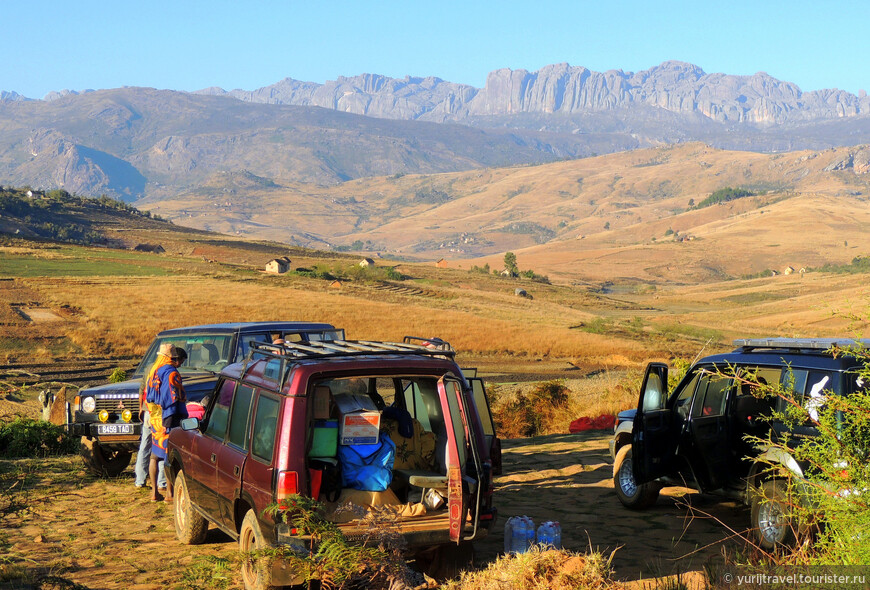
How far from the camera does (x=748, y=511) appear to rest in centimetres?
926

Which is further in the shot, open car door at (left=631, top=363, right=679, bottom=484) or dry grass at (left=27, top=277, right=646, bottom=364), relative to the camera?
dry grass at (left=27, top=277, right=646, bottom=364)

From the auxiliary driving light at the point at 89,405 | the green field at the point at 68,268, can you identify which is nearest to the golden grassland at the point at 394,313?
the green field at the point at 68,268

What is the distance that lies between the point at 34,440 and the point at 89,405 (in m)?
3.43

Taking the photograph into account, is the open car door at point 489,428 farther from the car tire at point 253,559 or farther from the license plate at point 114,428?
the license plate at point 114,428

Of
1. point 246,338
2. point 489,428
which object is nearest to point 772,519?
point 489,428

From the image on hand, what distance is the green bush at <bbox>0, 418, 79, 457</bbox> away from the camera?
13781mm

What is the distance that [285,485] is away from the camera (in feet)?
19.4

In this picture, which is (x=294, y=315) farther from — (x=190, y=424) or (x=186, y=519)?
(x=190, y=424)

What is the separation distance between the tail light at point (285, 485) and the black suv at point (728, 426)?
378 centimetres

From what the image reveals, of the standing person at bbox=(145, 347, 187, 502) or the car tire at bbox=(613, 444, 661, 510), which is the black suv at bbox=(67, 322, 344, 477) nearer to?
the standing person at bbox=(145, 347, 187, 502)

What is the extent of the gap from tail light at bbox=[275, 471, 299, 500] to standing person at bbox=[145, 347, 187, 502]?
4.06m

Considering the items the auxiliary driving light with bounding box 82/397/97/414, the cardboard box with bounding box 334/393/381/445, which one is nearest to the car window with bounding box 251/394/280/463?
the cardboard box with bounding box 334/393/381/445

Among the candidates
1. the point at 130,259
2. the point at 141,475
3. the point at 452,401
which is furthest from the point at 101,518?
the point at 130,259

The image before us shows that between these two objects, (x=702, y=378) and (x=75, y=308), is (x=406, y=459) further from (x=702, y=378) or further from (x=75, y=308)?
(x=75, y=308)
